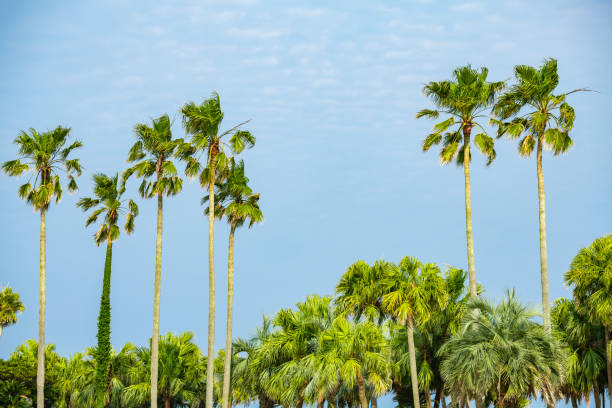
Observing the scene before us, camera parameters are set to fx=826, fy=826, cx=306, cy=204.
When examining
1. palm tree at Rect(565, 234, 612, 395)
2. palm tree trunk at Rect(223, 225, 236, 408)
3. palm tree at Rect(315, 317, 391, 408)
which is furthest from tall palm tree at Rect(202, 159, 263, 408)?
palm tree at Rect(565, 234, 612, 395)

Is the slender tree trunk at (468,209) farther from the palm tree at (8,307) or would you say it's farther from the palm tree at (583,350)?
the palm tree at (8,307)

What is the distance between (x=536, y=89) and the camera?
41.7 m

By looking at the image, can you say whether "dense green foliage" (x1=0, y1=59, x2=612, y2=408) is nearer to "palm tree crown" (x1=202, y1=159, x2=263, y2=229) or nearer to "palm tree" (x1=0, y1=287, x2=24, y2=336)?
"palm tree crown" (x1=202, y1=159, x2=263, y2=229)

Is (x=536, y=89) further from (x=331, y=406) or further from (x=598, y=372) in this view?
(x=331, y=406)

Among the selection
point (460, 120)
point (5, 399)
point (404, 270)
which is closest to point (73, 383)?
point (5, 399)

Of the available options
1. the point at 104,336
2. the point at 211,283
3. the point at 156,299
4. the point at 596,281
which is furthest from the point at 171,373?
the point at 596,281

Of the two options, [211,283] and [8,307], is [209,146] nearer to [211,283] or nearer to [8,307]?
[211,283]

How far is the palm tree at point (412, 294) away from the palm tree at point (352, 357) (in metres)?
1.51

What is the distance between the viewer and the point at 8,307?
65.6 metres

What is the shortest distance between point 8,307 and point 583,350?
4380cm

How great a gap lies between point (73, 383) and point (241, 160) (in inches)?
758

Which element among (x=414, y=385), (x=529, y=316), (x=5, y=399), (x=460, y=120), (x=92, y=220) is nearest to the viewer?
(x=529, y=316)

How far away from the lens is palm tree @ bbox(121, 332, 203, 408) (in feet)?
169

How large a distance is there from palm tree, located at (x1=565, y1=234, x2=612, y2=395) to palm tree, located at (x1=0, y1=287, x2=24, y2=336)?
43.1 meters
